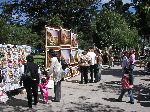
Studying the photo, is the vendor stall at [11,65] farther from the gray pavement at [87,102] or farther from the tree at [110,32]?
the tree at [110,32]

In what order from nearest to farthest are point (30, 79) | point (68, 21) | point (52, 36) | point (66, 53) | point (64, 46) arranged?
point (30, 79)
point (52, 36)
point (64, 46)
point (66, 53)
point (68, 21)

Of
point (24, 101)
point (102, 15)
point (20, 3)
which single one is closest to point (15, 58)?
point (24, 101)

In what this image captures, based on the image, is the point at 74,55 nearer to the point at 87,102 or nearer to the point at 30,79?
the point at 87,102

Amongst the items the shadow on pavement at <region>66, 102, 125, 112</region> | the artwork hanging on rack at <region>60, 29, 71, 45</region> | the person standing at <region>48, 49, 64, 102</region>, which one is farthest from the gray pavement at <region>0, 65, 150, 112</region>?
the artwork hanging on rack at <region>60, 29, 71, 45</region>

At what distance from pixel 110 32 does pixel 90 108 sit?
35368 mm

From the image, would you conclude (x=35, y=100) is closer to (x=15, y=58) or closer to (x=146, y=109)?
(x=15, y=58)

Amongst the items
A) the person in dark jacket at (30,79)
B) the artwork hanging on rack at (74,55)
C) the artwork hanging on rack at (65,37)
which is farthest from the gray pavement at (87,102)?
the artwork hanging on rack at (74,55)

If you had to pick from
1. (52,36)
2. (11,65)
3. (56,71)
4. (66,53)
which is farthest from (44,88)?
(66,53)

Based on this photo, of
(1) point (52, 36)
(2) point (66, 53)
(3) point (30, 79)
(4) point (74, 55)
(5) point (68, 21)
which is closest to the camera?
(3) point (30, 79)

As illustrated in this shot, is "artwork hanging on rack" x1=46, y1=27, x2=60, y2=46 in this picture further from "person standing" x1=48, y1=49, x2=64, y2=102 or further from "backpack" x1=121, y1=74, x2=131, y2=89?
"backpack" x1=121, y1=74, x2=131, y2=89

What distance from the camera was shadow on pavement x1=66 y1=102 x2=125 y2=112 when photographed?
1230 centimetres

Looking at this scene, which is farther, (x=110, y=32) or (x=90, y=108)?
(x=110, y=32)

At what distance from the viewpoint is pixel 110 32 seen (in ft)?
156

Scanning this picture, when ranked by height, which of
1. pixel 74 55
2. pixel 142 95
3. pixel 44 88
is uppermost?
pixel 74 55
